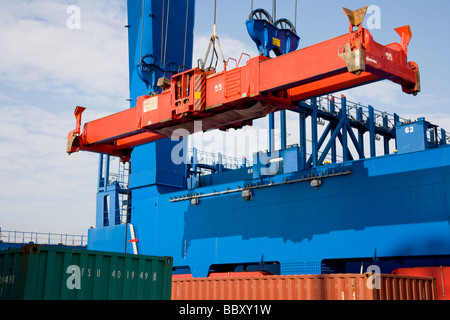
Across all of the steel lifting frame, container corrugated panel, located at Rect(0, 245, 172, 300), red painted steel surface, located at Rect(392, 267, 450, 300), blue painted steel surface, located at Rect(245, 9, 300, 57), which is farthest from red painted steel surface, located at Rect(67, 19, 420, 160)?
red painted steel surface, located at Rect(392, 267, 450, 300)

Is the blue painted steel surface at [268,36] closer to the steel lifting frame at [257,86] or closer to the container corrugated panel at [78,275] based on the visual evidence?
the steel lifting frame at [257,86]

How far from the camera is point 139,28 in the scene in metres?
23.6

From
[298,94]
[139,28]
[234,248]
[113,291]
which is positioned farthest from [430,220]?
[139,28]

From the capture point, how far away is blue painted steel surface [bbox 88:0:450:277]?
1744cm

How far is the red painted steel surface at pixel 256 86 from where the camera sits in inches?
509

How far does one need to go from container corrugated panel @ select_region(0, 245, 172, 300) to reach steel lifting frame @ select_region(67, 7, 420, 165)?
5.87 meters

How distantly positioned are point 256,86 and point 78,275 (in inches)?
286

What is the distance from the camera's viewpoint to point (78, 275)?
9.85 m

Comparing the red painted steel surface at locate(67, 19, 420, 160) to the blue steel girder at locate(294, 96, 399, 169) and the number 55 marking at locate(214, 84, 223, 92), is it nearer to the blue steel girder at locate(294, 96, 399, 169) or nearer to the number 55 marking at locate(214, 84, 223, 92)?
the number 55 marking at locate(214, 84, 223, 92)

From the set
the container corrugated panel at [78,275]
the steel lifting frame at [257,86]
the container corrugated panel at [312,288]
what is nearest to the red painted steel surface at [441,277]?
the container corrugated panel at [312,288]

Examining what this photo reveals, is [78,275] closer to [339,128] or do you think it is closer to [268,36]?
[268,36]

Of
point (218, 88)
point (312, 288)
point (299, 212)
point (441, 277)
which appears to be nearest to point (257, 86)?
point (218, 88)

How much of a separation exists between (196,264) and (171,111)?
8737 millimetres
